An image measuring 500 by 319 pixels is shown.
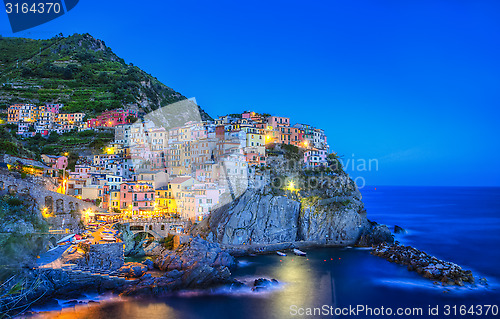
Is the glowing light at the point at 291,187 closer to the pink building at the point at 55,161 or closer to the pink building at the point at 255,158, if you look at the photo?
the pink building at the point at 255,158

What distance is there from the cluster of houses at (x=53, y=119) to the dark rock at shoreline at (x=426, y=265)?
4532cm

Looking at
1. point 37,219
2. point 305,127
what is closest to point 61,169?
point 37,219

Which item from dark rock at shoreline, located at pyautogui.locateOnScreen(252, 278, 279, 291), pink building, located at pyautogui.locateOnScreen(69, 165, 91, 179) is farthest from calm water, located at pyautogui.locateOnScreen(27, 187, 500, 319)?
pink building, located at pyautogui.locateOnScreen(69, 165, 91, 179)

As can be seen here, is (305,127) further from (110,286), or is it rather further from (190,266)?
(110,286)

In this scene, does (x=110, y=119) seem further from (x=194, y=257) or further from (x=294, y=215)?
(x=194, y=257)

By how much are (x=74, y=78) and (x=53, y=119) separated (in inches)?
1009

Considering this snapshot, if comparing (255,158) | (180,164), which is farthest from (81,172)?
(255,158)

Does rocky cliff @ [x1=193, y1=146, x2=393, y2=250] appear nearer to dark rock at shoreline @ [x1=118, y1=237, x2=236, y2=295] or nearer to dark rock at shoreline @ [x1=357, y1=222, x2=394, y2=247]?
dark rock at shoreline @ [x1=357, y1=222, x2=394, y2=247]

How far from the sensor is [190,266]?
28453 millimetres

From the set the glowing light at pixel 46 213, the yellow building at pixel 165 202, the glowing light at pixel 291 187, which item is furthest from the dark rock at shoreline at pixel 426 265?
the glowing light at pixel 46 213

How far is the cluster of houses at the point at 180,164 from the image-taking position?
40.0m

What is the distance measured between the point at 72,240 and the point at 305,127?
38831mm

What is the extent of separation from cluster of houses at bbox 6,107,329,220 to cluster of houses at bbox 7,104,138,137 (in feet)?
1.23

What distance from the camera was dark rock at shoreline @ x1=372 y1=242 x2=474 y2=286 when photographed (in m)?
27.8
